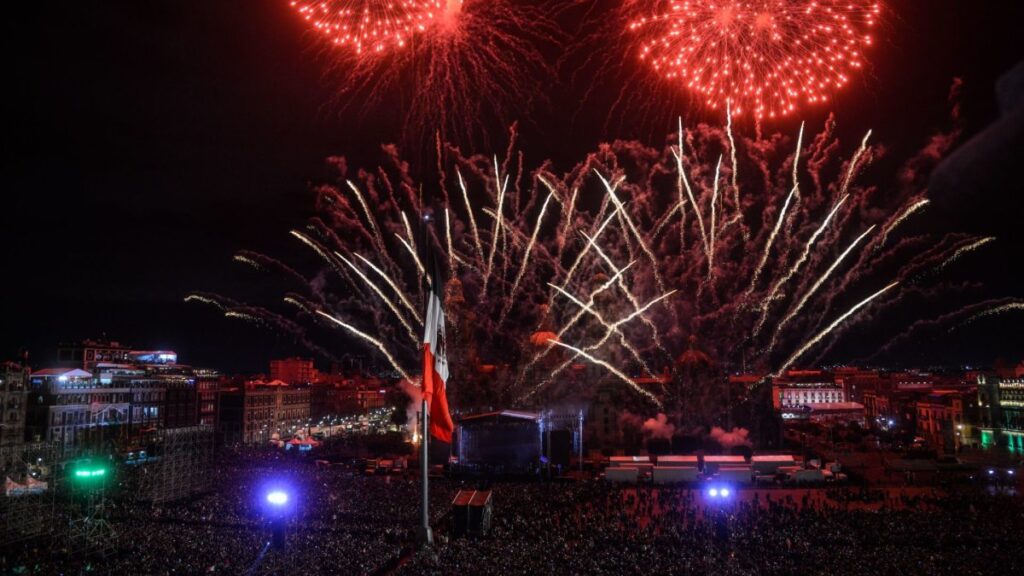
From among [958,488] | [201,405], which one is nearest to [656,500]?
[958,488]

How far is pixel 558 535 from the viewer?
2158 centimetres

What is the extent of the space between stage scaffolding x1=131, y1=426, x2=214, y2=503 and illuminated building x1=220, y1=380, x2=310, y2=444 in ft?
133

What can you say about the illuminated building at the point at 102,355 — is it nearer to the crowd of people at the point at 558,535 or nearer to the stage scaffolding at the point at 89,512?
the stage scaffolding at the point at 89,512

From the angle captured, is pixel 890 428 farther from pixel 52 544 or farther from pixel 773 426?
pixel 52 544

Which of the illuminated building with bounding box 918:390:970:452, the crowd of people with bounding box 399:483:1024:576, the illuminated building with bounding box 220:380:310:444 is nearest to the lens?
the crowd of people with bounding box 399:483:1024:576

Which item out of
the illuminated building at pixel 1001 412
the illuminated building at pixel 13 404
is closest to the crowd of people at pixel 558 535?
the illuminated building at pixel 13 404

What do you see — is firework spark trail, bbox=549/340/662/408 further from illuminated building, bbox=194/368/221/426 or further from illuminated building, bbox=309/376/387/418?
illuminated building, bbox=309/376/387/418

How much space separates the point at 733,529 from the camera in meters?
22.0

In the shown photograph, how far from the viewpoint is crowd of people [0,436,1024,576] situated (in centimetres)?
1784

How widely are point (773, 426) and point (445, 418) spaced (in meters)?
37.1

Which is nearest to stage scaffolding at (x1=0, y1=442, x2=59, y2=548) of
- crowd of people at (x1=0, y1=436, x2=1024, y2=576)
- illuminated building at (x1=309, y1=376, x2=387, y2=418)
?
crowd of people at (x1=0, y1=436, x2=1024, y2=576)

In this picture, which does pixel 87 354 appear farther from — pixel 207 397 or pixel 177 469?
pixel 177 469

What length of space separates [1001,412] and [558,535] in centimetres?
5221

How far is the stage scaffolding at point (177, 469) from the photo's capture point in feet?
98.0
